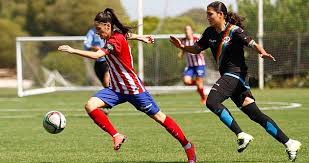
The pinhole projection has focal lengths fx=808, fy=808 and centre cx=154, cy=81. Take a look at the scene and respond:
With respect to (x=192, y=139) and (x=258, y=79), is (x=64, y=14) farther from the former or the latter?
(x=192, y=139)

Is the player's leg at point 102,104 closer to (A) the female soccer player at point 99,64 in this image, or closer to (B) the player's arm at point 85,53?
(B) the player's arm at point 85,53

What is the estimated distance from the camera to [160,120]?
8992 mm

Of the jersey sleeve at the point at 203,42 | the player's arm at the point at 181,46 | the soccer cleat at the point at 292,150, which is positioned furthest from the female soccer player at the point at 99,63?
the soccer cleat at the point at 292,150

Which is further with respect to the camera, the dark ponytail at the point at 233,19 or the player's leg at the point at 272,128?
the dark ponytail at the point at 233,19

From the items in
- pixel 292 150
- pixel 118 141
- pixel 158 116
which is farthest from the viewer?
pixel 158 116

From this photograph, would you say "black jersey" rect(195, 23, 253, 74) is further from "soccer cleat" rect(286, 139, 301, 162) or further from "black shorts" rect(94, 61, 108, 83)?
"black shorts" rect(94, 61, 108, 83)

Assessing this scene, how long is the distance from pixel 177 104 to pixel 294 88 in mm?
9384

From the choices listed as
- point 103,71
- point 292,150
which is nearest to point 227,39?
point 292,150

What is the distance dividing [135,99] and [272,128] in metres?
1.57

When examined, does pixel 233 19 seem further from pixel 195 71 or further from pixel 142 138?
pixel 195 71

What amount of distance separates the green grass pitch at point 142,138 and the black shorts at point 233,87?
72 centimetres

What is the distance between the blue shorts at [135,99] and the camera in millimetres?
8969

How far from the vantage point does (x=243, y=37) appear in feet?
Answer: 29.4

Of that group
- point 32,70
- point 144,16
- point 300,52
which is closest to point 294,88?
point 300,52
